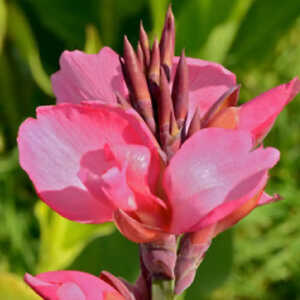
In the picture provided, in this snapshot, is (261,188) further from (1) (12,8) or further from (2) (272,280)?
(1) (12,8)

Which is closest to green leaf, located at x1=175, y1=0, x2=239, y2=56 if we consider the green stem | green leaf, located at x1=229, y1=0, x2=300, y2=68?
green leaf, located at x1=229, y1=0, x2=300, y2=68

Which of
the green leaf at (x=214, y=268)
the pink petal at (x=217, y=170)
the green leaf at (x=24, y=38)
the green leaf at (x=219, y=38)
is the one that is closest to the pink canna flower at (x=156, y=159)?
the pink petal at (x=217, y=170)

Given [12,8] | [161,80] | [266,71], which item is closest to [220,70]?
[161,80]

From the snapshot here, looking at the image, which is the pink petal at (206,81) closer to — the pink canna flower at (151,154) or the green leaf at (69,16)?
the pink canna flower at (151,154)

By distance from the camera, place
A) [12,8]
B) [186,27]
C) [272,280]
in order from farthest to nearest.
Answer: [12,8] < [272,280] < [186,27]

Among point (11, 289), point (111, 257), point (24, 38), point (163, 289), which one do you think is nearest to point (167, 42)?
point (163, 289)

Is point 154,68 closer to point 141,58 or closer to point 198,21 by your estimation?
point 141,58

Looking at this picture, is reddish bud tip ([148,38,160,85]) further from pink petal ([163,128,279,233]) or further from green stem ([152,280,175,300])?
green stem ([152,280,175,300])
